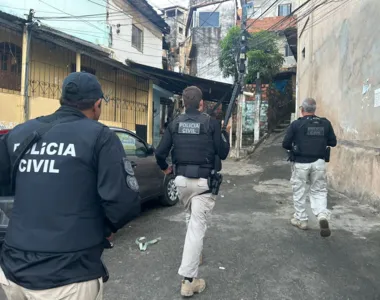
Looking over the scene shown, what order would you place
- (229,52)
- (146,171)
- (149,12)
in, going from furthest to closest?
(229,52) → (149,12) → (146,171)

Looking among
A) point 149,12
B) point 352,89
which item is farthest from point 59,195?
point 149,12

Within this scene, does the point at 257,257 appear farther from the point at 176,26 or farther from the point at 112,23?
the point at 176,26

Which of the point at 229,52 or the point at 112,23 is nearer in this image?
the point at 112,23

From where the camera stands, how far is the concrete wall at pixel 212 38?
23125 mm

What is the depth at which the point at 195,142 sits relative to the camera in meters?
2.88

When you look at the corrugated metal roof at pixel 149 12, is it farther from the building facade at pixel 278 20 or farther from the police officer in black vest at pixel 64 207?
the police officer in black vest at pixel 64 207

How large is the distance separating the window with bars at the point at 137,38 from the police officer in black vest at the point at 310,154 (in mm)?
10508

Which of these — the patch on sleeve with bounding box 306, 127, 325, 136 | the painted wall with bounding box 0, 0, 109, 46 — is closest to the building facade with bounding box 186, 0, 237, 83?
the painted wall with bounding box 0, 0, 109, 46

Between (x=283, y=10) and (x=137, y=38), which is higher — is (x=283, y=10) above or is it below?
above

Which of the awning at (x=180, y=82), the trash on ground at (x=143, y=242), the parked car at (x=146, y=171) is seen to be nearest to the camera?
the trash on ground at (x=143, y=242)

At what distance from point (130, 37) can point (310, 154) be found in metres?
10.6

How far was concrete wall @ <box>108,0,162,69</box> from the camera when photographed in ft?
39.0

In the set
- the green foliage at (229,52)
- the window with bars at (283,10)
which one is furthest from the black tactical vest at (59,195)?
the window with bars at (283,10)

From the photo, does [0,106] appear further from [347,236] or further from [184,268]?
[347,236]
